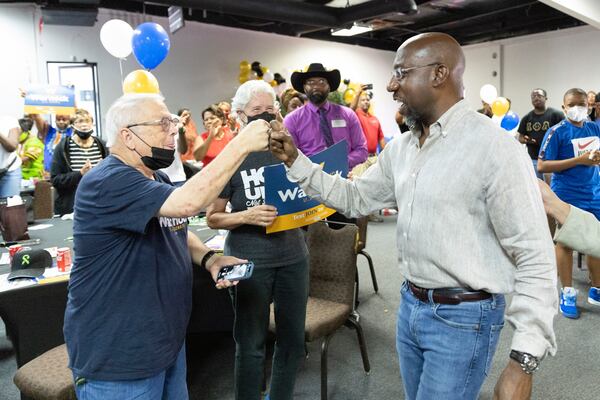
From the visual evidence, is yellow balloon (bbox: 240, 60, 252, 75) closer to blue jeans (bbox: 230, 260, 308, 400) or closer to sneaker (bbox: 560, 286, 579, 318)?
sneaker (bbox: 560, 286, 579, 318)

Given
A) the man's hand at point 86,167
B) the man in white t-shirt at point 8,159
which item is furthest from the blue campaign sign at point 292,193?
the man in white t-shirt at point 8,159

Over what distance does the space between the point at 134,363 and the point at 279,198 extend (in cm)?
85

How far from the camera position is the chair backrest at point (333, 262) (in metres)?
2.81

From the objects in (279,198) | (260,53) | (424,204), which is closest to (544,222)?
(424,204)

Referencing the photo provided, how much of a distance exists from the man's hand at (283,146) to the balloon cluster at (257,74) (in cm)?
809

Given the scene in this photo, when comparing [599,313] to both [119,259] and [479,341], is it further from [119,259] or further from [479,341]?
[119,259]

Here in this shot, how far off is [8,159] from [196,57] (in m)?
4.99

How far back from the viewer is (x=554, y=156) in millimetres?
4117

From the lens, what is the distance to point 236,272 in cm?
169

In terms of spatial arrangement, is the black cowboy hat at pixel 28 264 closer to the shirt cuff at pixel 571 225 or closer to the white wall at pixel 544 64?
the shirt cuff at pixel 571 225

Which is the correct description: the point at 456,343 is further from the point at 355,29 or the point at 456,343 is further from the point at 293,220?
the point at 355,29

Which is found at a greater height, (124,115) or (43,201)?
(124,115)

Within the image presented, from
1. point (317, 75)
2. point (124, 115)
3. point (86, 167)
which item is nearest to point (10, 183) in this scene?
point (86, 167)

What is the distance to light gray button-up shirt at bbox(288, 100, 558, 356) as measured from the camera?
46.9 inches
